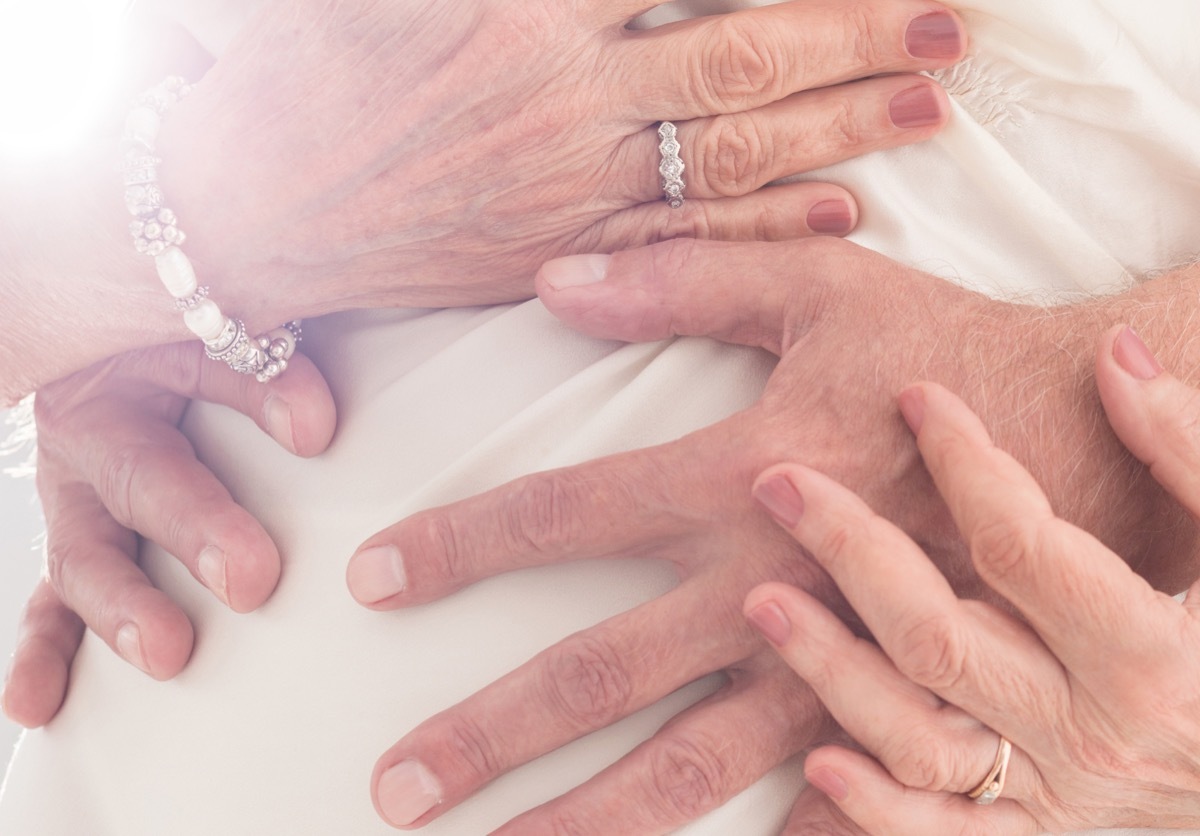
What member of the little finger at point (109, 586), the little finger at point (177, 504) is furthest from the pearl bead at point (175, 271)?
the little finger at point (109, 586)

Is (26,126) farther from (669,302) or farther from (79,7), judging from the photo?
(669,302)

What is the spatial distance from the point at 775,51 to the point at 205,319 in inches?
21.6

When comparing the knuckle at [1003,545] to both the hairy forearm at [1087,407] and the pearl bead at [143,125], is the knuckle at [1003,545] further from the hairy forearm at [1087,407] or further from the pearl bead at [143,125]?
the pearl bead at [143,125]

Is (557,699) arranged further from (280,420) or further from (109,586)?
(109,586)

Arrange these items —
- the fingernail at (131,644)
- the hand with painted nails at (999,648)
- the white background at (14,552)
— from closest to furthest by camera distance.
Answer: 1. the hand with painted nails at (999,648)
2. the fingernail at (131,644)
3. the white background at (14,552)

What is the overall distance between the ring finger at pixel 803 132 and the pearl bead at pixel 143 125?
1.38 feet

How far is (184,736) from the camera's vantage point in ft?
2.93

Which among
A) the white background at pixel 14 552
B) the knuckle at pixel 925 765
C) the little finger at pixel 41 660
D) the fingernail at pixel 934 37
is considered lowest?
the white background at pixel 14 552

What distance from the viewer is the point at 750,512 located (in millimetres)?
717

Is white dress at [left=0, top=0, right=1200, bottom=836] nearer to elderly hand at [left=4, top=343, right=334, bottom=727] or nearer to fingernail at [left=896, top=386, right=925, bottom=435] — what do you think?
elderly hand at [left=4, top=343, right=334, bottom=727]

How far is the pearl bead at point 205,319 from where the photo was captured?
0.87 meters

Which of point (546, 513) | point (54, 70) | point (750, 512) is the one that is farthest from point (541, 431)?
point (54, 70)

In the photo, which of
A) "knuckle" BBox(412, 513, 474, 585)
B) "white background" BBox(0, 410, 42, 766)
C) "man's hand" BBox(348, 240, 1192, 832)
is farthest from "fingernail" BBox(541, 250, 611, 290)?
"white background" BBox(0, 410, 42, 766)

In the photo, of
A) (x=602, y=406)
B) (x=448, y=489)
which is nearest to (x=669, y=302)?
(x=602, y=406)
